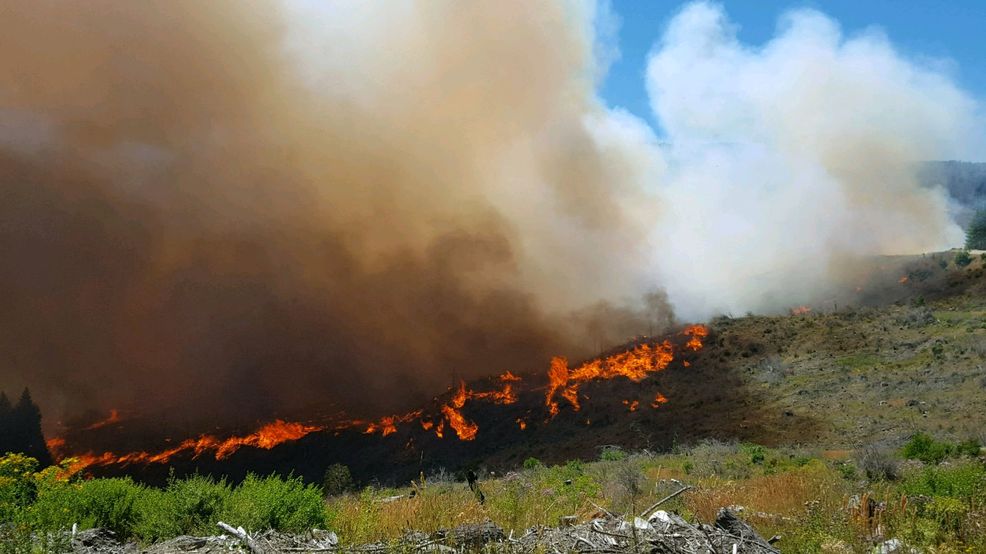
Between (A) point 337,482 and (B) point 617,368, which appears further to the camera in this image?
(B) point 617,368

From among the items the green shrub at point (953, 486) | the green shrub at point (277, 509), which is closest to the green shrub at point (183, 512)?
the green shrub at point (277, 509)

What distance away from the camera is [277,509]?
9875 millimetres

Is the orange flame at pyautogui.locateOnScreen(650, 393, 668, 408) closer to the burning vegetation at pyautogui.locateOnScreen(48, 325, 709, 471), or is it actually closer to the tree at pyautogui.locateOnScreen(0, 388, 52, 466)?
the burning vegetation at pyautogui.locateOnScreen(48, 325, 709, 471)

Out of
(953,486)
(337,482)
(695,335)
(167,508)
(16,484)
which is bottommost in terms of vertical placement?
(337,482)

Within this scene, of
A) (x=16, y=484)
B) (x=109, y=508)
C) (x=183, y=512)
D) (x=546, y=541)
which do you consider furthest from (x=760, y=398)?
(x=16, y=484)

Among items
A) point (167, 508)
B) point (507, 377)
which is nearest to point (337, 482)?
point (167, 508)

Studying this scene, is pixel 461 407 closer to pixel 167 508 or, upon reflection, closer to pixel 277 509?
pixel 167 508

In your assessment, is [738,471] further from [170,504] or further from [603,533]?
[170,504]

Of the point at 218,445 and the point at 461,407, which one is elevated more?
the point at 461,407

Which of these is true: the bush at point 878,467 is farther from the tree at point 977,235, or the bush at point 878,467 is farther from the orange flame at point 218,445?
the tree at point 977,235

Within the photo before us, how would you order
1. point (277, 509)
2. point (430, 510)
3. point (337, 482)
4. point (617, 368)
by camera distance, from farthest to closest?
1. point (617, 368)
2. point (337, 482)
3. point (277, 509)
4. point (430, 510)

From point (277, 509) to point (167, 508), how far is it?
2.38 metres

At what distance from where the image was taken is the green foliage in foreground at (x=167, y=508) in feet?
31.4

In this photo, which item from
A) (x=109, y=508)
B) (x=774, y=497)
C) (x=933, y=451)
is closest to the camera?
(x=109, y=508)
